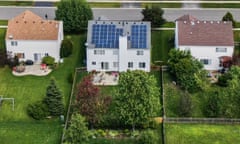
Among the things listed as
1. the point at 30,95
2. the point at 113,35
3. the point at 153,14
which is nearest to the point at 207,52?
the point at 153,14

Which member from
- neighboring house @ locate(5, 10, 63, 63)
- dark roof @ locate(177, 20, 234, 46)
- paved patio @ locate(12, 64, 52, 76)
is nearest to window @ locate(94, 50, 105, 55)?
neighboring house @ locate(5, 10, 63, 63)

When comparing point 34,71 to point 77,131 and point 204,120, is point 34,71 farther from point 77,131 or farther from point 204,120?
point 204,120

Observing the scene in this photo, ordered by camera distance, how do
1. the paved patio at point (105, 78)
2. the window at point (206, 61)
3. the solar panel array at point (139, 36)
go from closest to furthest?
the paved patio at point (105, 78), the solar panel array at point (139, 36), the window at point (206, 61)

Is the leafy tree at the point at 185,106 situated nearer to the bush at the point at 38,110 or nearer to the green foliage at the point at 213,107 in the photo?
the green foliage at the point at 213,107

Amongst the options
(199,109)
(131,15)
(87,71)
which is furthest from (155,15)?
(199,109)

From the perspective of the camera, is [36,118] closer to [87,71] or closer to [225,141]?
[87,71]

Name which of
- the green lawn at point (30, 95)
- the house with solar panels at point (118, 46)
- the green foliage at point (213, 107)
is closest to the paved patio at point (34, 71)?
the green lawn at point (30, 95)

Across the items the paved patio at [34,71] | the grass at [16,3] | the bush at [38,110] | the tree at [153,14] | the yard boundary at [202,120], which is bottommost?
the yard boundary at [202,120]
